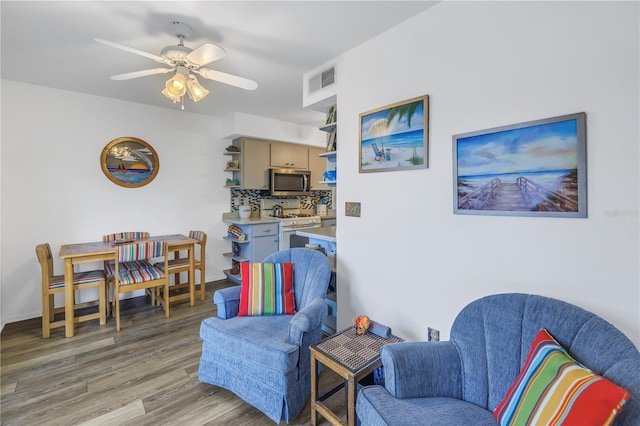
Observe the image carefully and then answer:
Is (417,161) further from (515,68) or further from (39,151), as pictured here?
(39,151)

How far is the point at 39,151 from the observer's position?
311cm

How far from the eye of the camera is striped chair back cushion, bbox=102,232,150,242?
3436mm

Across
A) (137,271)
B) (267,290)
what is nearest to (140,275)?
(137,271)

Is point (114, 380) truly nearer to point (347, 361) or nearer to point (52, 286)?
point (52, 286)

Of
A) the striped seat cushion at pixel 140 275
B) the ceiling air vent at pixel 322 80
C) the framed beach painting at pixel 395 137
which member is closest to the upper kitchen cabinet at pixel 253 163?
the striped seat cushion at pixel 140 275

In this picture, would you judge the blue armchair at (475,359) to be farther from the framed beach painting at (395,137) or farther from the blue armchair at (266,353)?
the framed beach painting at (395,137)

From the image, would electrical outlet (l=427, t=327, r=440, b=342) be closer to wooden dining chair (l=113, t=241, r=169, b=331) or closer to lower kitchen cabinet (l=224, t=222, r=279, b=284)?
wooden dining chair (l=113, t=241, r=169, b=331)

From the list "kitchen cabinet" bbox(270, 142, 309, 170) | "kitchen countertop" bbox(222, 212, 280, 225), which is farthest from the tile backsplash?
"kitchen cabinet" bbox(270, 142, 309, 170)

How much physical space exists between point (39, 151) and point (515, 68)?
14.3 feet

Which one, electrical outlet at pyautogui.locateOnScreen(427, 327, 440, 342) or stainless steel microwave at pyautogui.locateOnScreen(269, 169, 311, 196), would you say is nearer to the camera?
electrical outlet at pyautogui.locateOnScreen(427, 327, 440, 342)

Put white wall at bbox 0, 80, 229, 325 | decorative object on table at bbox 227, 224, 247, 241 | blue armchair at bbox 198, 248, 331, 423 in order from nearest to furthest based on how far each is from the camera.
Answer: blue armchair at bbox 198, 248, 331, 423
white wall at bbox 0, 80, 229, 325
decorative object on table at bbox 227, 224, 247, 241

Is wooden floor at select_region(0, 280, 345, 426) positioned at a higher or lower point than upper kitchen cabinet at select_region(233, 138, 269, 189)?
lower

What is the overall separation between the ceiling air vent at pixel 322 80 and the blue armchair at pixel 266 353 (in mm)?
1637

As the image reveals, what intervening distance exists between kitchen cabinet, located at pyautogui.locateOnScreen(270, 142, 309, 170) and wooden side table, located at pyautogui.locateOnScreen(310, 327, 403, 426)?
336 centimetres
